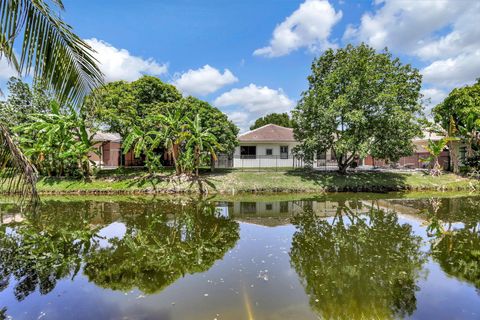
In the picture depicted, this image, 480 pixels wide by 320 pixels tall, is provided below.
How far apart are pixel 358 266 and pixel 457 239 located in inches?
175

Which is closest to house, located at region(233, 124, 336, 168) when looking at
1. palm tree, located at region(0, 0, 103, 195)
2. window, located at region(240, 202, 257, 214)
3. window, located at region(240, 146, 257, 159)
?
window, located at region(240, 146, 257, 159)

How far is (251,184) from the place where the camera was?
2038 centimetres

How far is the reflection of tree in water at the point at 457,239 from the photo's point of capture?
6.72 m

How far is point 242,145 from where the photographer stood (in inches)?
1141

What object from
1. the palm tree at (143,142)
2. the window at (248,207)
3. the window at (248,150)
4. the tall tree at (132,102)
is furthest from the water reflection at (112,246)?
the window at (248,150)

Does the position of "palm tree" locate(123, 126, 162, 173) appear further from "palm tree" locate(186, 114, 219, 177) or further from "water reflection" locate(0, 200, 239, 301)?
"water reflection" locate(0, 200, 239, 301)

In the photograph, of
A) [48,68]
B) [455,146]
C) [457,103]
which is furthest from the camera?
[455,146]

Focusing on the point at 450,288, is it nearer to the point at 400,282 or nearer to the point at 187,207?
the point at 400,282

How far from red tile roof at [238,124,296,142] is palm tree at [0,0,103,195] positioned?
24547 mm

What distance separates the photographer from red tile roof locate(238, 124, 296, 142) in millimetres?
28531

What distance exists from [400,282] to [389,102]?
1542 cm

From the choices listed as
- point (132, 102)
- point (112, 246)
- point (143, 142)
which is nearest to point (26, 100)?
point (132, 102)

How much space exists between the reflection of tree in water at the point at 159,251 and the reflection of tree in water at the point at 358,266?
95.6 inches

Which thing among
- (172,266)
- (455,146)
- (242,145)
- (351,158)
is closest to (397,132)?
(351,158)
